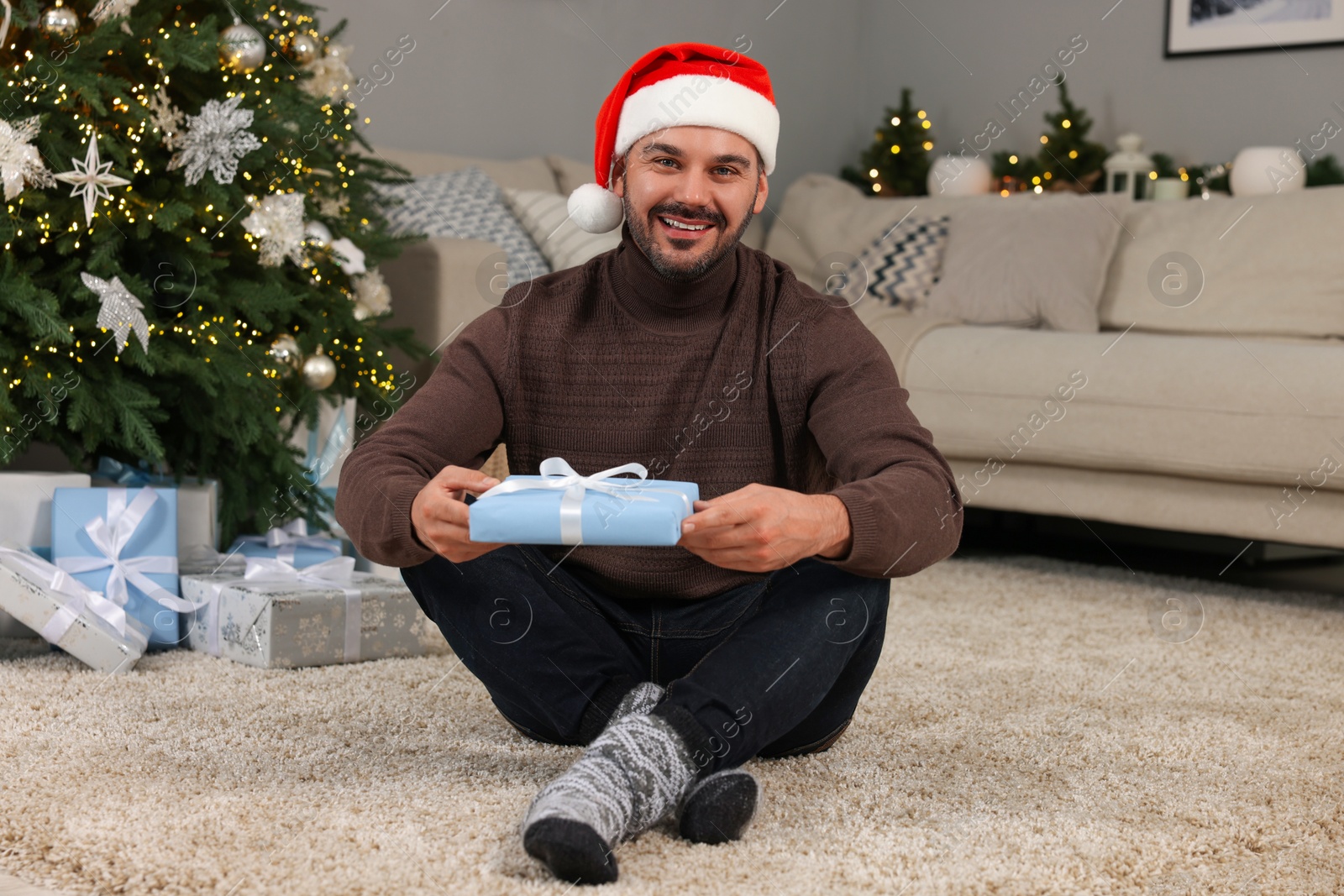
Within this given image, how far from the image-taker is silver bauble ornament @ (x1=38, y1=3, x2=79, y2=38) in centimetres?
180

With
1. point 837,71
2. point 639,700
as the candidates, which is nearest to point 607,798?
point 639,700

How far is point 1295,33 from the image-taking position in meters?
3.81

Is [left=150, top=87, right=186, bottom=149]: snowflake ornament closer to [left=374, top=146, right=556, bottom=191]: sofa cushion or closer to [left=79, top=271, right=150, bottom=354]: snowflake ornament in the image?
[left=79, top=271, right=150, bottom=354]: snowflake ornament

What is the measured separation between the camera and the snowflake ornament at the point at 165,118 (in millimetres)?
1880

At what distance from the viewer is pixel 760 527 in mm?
1006

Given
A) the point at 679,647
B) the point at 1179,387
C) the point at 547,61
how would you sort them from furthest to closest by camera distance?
the point at 547,61 → the point at 1179,387 → the point at 679,647

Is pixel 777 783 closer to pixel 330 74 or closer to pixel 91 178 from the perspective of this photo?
pixel 91 178

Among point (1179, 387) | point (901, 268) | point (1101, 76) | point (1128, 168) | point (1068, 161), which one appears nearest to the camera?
point (1179, 387)

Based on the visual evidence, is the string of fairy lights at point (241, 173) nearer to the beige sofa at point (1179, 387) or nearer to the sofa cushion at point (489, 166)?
the sofa cushion at point (489, 166)

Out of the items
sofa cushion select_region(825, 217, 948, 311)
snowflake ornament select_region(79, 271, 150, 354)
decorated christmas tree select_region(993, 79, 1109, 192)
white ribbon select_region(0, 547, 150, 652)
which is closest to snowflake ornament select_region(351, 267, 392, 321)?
snowflake ornament select_region(79, 271, 150, 354)

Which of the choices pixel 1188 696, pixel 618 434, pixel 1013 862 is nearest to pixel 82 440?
pixel 618 434

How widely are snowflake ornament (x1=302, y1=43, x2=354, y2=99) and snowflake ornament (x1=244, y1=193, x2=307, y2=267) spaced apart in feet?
0.87

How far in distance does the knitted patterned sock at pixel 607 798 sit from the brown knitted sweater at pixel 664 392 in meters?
0.28

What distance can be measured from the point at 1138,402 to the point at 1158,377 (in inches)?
2.4
